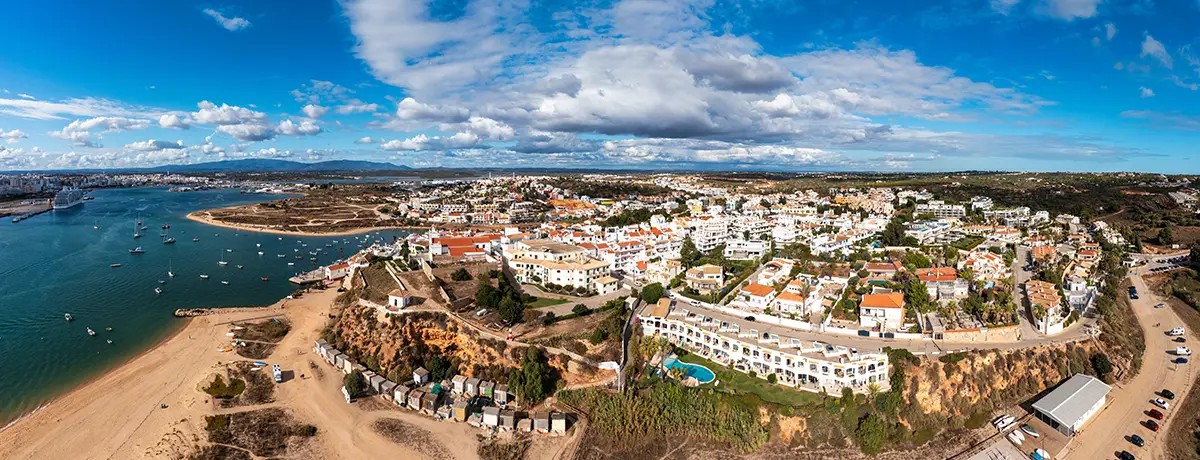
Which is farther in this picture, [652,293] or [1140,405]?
[652,293]

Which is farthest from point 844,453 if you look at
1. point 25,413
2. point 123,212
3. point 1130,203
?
point 123,212

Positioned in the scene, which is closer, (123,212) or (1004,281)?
(1004,281)

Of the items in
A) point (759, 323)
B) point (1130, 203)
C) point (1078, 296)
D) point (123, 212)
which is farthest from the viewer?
point (123, 212)

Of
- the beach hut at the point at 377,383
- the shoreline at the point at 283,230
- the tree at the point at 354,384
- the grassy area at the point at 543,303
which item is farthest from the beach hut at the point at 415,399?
the shoreline at the point at 283,230

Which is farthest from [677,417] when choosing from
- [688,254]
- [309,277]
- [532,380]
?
[309,277]

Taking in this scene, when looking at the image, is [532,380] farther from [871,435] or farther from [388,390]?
[871,435]

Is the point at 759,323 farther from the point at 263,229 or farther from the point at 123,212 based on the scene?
the point at 123,212

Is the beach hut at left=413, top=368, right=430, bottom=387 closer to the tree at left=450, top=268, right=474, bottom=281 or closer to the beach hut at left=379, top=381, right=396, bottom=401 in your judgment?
the beach hut at left=379, top=381, right=396, bottom=401

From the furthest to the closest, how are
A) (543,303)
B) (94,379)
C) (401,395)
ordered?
(543,303) < (94,379) < (401,395)
